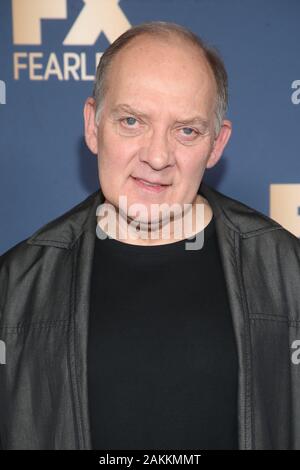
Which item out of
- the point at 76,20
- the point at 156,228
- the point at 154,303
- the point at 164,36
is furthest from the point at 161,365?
the point at 76,20

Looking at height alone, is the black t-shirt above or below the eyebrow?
below

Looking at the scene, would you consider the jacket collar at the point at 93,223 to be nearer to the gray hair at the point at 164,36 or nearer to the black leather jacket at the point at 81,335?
the black leather jacket at the point at 81,335

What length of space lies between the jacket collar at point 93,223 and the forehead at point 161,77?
256 mm

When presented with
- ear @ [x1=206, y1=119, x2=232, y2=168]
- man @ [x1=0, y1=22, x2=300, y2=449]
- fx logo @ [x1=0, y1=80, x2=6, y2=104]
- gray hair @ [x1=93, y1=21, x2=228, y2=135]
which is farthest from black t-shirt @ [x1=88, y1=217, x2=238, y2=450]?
fx logo @ [x1=0, y1=80, x2=6, y2=104]

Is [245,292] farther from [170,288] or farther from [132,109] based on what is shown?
[132,109]

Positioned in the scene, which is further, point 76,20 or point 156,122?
point 76,20

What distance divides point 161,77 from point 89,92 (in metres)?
0.57

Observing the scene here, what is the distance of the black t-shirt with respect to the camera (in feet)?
4.26

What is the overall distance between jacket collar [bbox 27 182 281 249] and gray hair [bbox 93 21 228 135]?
189 mm

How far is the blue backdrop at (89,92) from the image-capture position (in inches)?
70.7

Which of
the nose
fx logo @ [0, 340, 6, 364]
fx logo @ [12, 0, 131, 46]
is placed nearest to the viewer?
the nose

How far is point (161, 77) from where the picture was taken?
1.30 metres

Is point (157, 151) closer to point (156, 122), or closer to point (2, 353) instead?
point (156, 122)

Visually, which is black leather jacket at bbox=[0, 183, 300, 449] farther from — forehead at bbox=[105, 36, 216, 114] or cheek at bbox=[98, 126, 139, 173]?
forehead at bbox=[105, 36, 216, 114]
